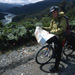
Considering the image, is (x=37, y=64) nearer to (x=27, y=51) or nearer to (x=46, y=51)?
(x=46, y=51)

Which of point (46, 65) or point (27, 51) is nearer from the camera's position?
point (46, 65)

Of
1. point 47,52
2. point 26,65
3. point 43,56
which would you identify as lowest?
point 26,65

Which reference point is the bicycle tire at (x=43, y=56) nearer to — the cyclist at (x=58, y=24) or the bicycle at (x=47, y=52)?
the bicycle at (x=47, y=52)

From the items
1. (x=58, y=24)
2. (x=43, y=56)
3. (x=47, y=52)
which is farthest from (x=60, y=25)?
(x=43, y=56)

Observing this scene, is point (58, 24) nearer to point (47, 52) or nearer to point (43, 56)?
point (47, 52)

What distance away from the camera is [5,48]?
554 cm

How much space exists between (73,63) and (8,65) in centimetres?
233

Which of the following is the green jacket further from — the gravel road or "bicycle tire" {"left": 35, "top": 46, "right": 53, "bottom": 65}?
the gravel road

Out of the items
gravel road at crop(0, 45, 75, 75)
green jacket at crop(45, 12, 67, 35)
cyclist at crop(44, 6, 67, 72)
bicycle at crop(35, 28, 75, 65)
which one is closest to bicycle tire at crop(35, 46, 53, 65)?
bicycle at crop(35, 28, 75, 65)

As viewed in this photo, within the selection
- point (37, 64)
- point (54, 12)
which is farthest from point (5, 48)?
point (54, 12)

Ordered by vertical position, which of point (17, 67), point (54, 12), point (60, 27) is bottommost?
point (17, 67)

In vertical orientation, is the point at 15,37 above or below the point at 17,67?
above

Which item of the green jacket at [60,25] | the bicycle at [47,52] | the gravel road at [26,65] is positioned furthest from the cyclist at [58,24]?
the gravel road at [26,65]

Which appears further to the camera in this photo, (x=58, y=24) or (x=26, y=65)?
(x=26, y=65)
